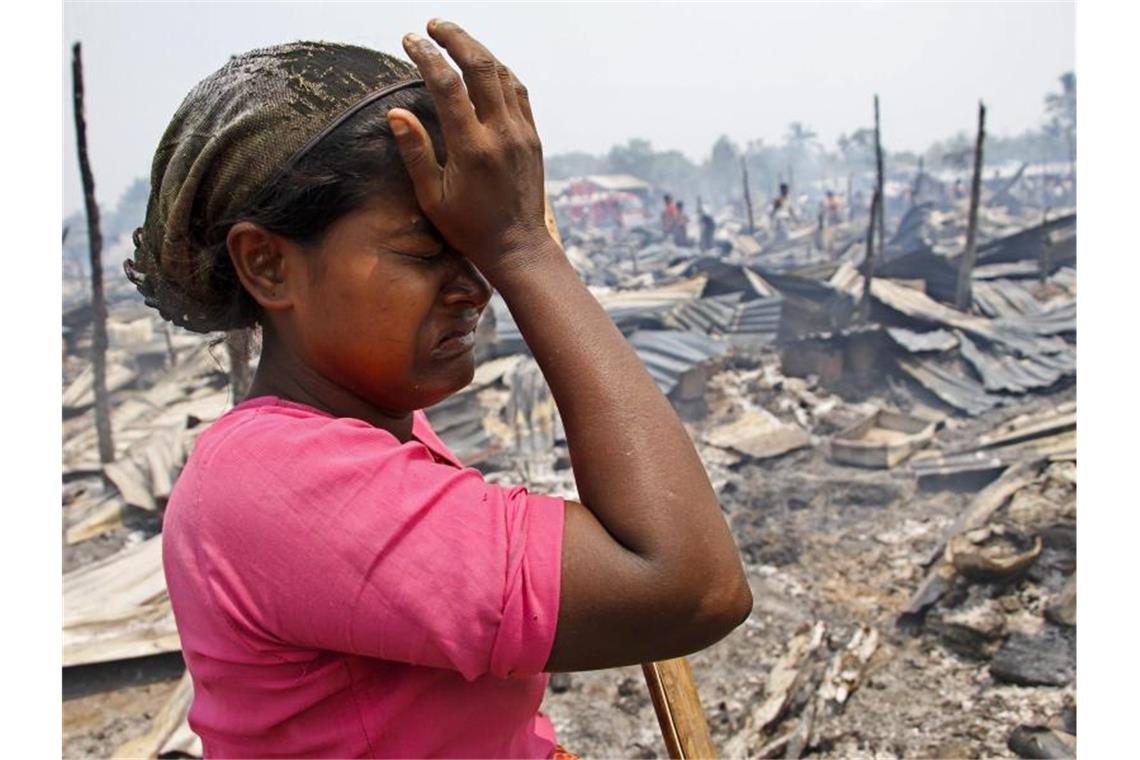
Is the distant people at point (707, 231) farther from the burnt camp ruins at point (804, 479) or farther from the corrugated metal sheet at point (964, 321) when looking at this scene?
the corrugated metal sheet at point (964, 321)

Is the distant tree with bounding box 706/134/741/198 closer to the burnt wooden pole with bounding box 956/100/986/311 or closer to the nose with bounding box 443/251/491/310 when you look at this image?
Answer: the burnt wooden pole with bounding box 956/100/986/311

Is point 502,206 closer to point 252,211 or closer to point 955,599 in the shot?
point 252,211

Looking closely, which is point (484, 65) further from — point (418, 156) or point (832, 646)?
point (832, 646)

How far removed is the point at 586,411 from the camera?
3.37ft

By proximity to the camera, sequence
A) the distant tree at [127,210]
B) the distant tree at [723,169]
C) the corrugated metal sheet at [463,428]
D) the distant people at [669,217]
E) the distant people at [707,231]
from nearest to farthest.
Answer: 1. the corrugated metal sheet at [463,428]
2. the distant tree at [127,210]
3. the distant people at [707,231]
4. the distant people at [669,217]
5. the distant tree at [723,169]

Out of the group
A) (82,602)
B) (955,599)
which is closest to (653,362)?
(955,599)

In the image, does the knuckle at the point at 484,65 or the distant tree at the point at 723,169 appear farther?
the distant tree at the point at 723,169

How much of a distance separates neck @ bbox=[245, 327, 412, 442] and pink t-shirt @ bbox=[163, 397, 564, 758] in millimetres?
83

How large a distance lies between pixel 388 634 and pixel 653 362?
10.4 m

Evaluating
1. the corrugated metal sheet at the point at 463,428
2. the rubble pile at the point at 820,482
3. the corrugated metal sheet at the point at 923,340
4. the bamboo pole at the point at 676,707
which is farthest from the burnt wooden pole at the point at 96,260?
the corrugated metal sheet at the point at 923,340

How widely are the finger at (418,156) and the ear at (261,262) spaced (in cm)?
19

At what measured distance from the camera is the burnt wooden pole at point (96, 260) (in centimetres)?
799

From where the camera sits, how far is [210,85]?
1112 mm

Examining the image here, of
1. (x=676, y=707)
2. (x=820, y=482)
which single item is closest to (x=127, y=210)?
(x=820, y=482)
